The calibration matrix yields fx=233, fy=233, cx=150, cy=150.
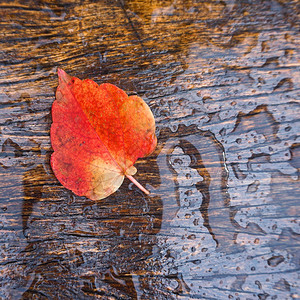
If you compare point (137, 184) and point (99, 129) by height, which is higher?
point (99, 129)

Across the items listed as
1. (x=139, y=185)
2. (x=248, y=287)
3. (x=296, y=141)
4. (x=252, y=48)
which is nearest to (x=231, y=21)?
(x=252, y=48)

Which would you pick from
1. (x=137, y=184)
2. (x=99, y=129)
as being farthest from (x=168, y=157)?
(x=99, y=129)

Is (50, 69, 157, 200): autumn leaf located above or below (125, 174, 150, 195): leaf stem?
above

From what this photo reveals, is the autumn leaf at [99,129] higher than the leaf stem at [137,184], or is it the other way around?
the autumn leaf at [99,129]

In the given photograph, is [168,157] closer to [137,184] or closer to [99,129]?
[137,184]
